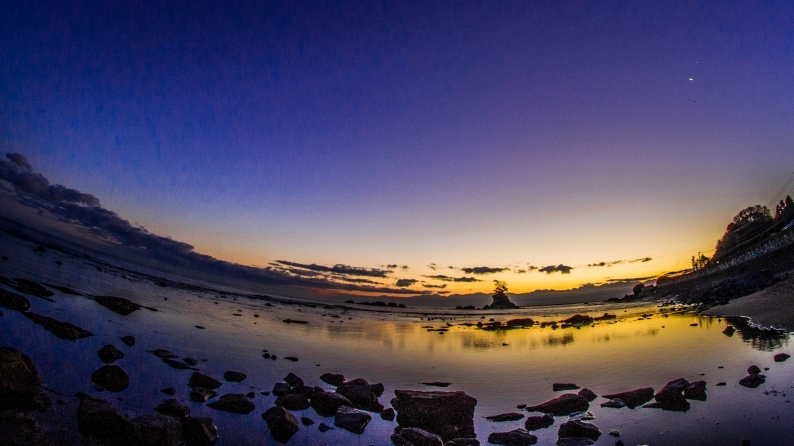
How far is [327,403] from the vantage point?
845 cm

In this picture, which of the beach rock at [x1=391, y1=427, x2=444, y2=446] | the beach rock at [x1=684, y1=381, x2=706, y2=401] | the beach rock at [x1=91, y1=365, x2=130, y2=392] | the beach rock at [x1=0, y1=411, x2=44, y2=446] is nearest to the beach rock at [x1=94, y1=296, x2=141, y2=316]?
the beach rock at [x1=91, y1=365, x2=130, y2=392]

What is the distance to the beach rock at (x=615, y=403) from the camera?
8.77 m

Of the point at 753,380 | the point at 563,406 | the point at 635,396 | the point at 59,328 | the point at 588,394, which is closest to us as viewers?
the point at 563,406

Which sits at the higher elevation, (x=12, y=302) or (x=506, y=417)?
(x=12, y=302)

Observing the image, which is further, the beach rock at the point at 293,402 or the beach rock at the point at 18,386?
the beach rock at the point at 293,402

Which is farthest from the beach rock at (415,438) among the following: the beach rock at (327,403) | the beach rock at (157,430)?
the beach rock at (157,430)

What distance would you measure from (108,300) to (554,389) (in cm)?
2173

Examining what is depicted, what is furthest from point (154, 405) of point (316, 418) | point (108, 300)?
point (108, 300)

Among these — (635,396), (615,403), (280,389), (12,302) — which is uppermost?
(12,302)

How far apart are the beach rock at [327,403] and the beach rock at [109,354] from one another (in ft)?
19.3

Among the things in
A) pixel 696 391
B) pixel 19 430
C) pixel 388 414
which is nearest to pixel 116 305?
pixel 19 430

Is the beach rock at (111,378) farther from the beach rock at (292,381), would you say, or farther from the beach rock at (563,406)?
the beach rock at (563,406)

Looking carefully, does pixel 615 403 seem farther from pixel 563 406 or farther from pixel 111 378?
pixel 111 378

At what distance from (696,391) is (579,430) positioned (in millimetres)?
4474
